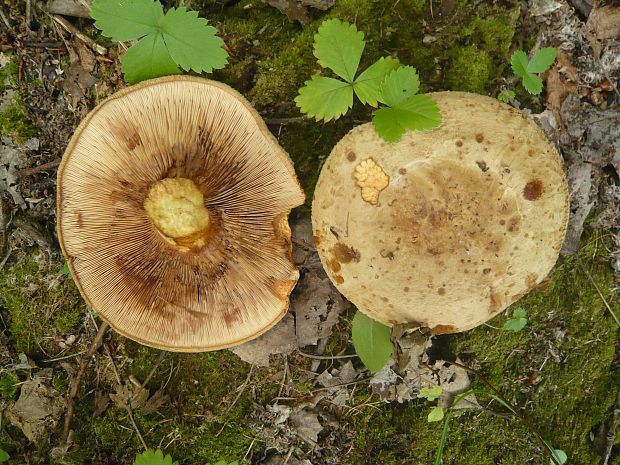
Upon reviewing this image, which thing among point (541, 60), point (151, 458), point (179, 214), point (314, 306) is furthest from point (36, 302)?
point (541, 60)

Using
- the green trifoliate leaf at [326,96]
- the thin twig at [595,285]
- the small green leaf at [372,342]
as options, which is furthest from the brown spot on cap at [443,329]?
the thin twig at [595,285]

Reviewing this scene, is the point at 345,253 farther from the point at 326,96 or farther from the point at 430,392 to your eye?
the point at 430,392

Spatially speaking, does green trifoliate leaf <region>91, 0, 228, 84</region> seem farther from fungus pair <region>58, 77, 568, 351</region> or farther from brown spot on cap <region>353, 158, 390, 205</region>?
brown spot on cap <region>353, 158, 390, 205</region>

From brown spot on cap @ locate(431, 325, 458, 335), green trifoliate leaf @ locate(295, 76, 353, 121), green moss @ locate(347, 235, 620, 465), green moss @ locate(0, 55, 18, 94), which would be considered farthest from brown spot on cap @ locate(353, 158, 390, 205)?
green moss @ locate(0, 55, 18, 94)

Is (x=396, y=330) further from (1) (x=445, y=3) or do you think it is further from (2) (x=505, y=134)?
(1) (x=445, y=3)

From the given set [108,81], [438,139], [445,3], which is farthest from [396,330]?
[108,81]
